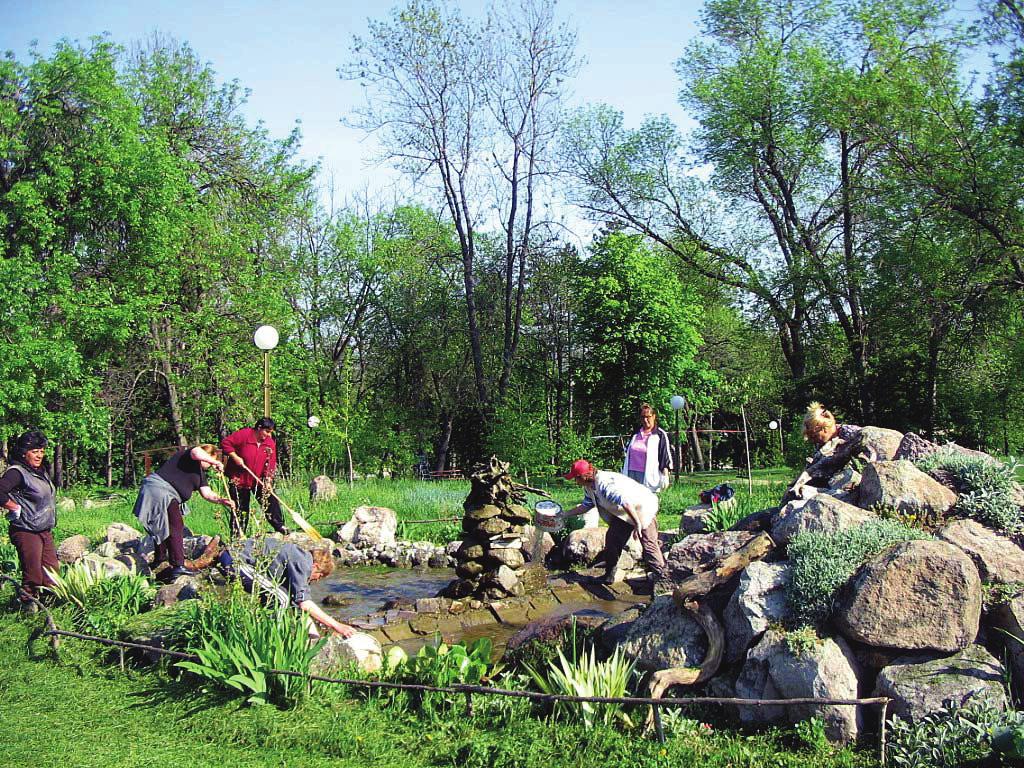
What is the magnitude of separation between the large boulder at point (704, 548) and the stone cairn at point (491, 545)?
2044 mm

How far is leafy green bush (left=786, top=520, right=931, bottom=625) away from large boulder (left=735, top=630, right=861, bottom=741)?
21cm

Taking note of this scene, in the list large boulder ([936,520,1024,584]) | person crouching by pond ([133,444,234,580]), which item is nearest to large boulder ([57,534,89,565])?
person crouching by pond ([133,444,234,580])

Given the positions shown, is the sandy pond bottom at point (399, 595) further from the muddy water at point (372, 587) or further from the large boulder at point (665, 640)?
the large boulder at point (665, 640)

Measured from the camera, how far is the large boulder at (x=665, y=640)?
188 inches

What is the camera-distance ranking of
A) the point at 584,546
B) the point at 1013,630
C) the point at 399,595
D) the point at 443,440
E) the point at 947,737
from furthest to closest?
the point at 443,440 → the point at 584,546 → the point at 399,595 → the point at 1013,630 → the point at 947,737

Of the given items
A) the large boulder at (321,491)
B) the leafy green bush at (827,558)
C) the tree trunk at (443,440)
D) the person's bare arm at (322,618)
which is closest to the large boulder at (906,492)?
the leafy green bush at (827,558)

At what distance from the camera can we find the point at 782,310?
22.9 metres

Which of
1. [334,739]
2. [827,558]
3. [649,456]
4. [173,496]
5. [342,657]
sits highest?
[649,456]

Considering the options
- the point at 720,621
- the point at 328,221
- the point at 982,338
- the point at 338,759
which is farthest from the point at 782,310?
the point at 338,759

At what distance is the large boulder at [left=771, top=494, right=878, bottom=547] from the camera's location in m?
4.96

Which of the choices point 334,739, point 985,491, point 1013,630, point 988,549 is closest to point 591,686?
point 334,739

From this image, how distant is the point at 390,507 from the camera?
13148mm

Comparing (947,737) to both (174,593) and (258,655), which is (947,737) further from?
(174,593)

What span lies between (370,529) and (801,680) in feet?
26.4
